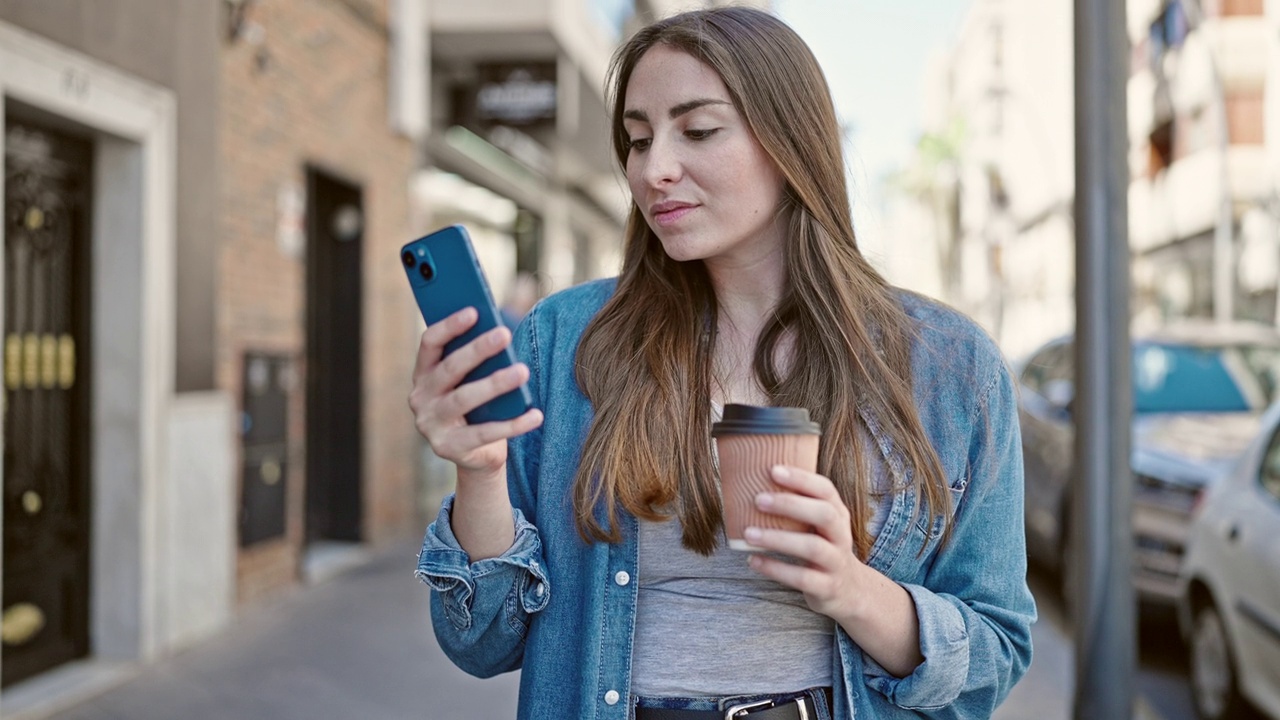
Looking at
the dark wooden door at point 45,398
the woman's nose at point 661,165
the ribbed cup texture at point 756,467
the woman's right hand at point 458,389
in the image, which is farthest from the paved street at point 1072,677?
the dark wooden door at point 45,398

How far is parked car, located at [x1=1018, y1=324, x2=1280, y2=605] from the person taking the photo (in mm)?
6762

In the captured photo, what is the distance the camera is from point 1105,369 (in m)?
4.04

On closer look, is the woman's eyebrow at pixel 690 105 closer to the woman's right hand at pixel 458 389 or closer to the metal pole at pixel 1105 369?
the woman's right hand at pixel 458 389

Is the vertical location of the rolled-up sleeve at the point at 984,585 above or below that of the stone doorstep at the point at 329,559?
above

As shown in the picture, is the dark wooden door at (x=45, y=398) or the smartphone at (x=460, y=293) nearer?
the smartphone at (x=460, y=293)

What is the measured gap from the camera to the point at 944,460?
189cm

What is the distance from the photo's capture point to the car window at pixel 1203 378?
817 centimetres

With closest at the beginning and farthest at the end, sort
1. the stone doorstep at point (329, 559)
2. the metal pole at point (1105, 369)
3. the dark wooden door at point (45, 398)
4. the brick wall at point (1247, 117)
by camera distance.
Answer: the metal pole at point (1105, 369) < the dark wooden door at point (45, 398) < the stone doorstep at point (329, 559) < the brick wall at point (1247, 117)

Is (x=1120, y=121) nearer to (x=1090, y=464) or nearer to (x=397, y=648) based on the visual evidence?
(x=1090, y=464)

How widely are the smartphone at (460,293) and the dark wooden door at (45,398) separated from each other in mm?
4792

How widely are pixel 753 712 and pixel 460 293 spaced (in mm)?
751

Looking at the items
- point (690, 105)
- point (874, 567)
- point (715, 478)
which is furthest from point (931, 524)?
point (690, 105)

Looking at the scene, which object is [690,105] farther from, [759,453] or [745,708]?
[745,708]

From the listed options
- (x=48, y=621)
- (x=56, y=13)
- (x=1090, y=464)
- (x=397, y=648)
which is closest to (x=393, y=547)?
(x=397, y=648)
